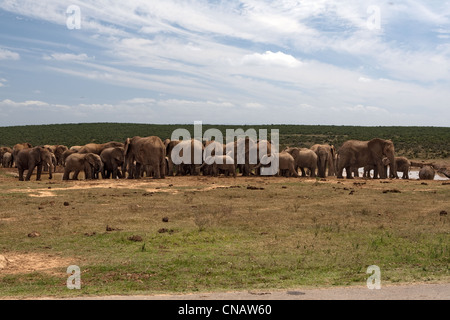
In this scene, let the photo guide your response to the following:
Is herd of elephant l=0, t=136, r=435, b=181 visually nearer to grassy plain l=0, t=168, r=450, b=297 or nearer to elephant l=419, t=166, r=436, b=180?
elephant l=419, t=166, r=436, b=180

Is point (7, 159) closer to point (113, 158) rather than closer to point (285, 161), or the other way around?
point (113, 158)

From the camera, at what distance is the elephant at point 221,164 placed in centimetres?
3210

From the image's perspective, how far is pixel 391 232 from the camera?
13086mm

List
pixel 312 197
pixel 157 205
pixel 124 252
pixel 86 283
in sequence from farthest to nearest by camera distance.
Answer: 1. pixel 312 197
2. pixel 157 205
3. pixel 124 252
4. pixel 86 283

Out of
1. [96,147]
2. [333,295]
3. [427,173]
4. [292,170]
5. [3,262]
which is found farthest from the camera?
[427,173]

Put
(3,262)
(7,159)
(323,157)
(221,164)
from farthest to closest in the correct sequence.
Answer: (7,159)
(323,157)
(221,164)
(3,262)

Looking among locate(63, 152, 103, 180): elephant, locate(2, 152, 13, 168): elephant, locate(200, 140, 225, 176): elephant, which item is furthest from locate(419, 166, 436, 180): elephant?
locate(2, 152, 13, 168): elephant

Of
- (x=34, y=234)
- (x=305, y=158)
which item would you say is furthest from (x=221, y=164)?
(x=34, y=234)

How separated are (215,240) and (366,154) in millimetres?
22928

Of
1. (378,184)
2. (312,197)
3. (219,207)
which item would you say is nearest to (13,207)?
(219,207)

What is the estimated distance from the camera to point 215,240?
40.5ft

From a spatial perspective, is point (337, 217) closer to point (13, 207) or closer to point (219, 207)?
point (219, 207)

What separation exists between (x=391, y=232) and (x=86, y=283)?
8.04m
